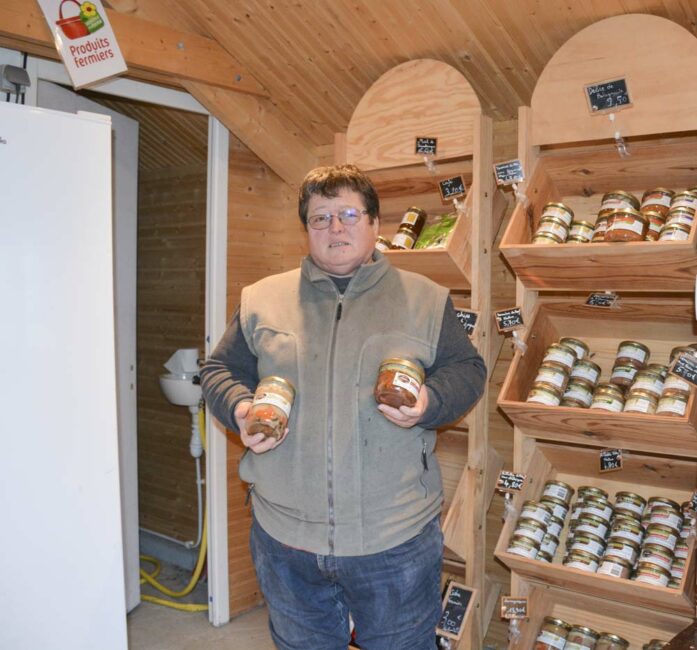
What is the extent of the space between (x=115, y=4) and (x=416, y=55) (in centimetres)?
110

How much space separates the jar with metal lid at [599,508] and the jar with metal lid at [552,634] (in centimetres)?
37

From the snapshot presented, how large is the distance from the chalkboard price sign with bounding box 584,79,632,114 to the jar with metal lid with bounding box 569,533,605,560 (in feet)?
4.13

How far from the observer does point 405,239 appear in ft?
8.20

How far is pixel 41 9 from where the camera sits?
7.99 ft

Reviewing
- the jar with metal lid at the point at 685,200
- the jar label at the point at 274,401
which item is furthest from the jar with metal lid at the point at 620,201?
the jar label at the point at 274,401

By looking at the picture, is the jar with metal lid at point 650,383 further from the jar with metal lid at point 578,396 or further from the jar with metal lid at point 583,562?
the jar with metal lid at point 583,562

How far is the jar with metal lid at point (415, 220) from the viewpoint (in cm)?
254

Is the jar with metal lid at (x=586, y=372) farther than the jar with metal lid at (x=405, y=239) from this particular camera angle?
No

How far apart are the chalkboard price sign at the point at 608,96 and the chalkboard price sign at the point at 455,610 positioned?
159 cm

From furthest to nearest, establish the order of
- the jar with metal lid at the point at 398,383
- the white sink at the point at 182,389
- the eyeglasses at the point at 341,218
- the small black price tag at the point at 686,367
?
the white sink at the point at 182,389
the small black price tag at the point at 686,367
the eyeglasses at the point at 341,218
the jar with metal lid at the point at 398,383

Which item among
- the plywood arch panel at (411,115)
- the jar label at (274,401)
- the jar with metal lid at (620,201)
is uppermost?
the plywood arch panel at (411,115)

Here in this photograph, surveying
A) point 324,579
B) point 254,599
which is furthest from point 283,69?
point 254,599

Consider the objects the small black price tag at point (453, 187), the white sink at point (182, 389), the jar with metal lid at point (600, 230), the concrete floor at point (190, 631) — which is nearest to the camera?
the jar with metal lid at point (600, 230)

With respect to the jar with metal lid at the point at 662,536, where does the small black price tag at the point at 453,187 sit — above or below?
above
